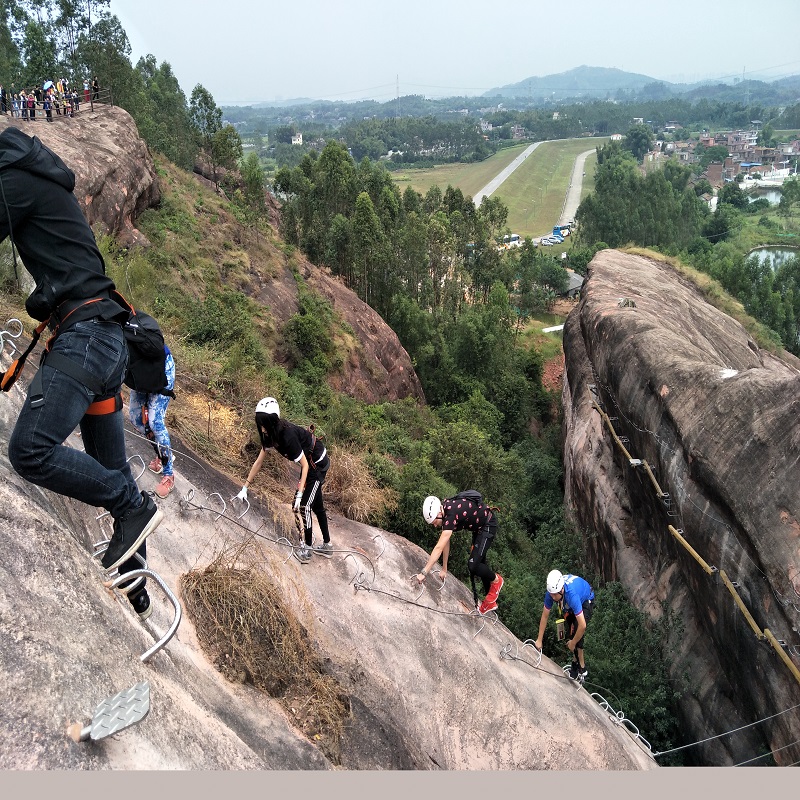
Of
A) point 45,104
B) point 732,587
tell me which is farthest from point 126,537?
point 45,104

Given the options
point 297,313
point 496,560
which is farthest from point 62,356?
point 297,313

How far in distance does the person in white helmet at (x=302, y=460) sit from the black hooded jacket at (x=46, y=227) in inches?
118

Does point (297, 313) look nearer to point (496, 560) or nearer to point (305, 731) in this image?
point (496, 560)

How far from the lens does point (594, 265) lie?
23.0 m

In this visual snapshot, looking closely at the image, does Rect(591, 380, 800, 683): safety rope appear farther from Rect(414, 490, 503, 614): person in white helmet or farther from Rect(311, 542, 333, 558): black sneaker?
Rect(311, 542, 333, 558): black sneaker

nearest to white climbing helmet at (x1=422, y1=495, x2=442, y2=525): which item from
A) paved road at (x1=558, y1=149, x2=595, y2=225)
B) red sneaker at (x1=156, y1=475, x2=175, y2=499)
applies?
red sneaker at (x1=156, y1=475, x2=175, y2=499)

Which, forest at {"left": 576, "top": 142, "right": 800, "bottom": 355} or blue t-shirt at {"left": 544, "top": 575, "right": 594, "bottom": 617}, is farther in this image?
Answer: forest at {"left": 576, "top": 142, "right": 800, "bottom": 355}

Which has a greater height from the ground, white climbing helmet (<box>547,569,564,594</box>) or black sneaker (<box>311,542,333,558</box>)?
black sneaker (<box>311,542,333,558</box>)

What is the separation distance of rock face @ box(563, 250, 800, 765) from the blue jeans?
8.12m

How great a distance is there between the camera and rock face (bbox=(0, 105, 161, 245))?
18.2 meters

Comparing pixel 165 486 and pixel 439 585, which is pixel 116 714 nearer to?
pixel 165 486

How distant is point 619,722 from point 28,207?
8895 mm

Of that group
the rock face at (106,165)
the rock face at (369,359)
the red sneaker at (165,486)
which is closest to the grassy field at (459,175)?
the rock face at (369,359)

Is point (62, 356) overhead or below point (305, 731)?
overhead
